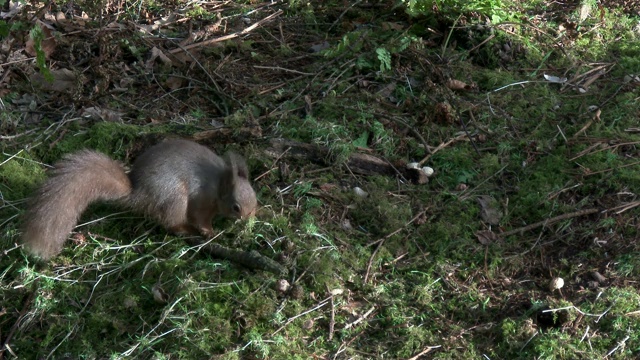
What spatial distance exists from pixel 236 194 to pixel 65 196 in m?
0.85

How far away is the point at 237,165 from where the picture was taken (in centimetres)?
417

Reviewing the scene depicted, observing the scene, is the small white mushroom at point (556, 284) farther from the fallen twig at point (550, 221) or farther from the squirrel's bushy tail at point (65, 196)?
the squirrel's bushy tail at point (65, 196)

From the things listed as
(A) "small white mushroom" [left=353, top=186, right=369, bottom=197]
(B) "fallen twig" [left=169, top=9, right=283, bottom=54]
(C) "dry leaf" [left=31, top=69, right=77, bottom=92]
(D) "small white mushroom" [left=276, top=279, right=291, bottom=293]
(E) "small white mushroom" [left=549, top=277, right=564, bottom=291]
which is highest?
(C) "dry leaf" [left=31, top=69, right=77, bottom=92]

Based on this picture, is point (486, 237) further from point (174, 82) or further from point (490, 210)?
point (174, 82)

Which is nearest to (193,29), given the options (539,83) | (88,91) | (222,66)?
(222,66)

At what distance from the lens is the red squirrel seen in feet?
12.1

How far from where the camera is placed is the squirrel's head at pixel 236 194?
160 inches

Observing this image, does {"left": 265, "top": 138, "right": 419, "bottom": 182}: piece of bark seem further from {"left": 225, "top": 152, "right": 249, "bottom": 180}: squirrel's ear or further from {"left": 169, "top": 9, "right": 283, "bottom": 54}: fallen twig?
{"left": 169, "top": 9, "right": 283, "bottom": 54}: fallen twig

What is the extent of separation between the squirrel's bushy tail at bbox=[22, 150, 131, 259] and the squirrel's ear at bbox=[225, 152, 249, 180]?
0.57 metres

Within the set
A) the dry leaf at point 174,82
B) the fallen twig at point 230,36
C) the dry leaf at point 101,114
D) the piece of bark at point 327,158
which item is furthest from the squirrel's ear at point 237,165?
the fallen twig at point 230,36

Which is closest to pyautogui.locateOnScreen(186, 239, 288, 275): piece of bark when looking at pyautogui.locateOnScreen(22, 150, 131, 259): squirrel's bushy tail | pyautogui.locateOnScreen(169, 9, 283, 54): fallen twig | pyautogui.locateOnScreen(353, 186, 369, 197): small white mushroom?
pyautogui.locateOnScreen(22, 150, 131, 259): squirrel's bushy tail

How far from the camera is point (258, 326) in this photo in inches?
142

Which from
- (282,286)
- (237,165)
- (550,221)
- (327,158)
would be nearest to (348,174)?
(327,158)

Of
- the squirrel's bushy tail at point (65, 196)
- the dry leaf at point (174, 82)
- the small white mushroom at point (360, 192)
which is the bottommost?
the small white mushroom at point (360, 192)
